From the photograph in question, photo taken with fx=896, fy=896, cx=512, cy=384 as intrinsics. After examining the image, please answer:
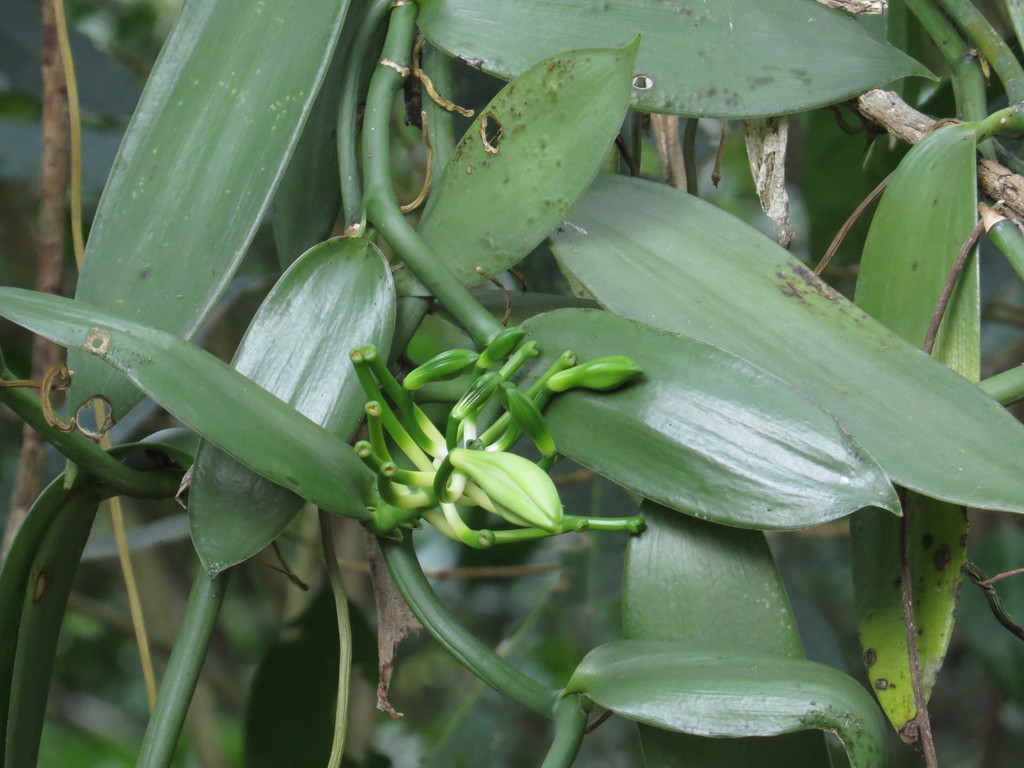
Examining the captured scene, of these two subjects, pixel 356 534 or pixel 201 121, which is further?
pixel 356 534

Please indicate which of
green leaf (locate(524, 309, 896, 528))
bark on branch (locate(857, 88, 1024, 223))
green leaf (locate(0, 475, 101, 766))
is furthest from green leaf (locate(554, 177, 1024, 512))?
green leaf (locate(0, 475, 101, 766))

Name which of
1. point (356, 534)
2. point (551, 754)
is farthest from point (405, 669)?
point (551, 754)

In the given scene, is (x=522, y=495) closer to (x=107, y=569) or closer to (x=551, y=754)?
(x=551, y=754)

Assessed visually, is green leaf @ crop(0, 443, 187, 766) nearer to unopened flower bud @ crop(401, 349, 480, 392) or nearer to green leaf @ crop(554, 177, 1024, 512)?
unopened flower bud @ crop(401, 349, 480, 392)

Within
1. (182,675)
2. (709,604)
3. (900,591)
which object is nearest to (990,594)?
(900,591)

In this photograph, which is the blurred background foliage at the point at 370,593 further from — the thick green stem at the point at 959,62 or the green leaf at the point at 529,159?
the green leaf at the point at 529,159
